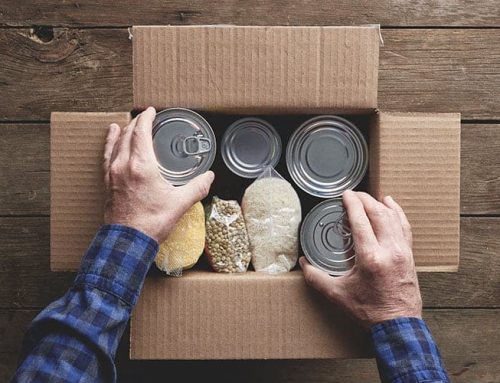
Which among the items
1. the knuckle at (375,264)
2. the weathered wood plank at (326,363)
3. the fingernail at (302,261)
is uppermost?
the knuckle at (375,264)

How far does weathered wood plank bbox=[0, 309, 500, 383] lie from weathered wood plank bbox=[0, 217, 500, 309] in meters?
0.03

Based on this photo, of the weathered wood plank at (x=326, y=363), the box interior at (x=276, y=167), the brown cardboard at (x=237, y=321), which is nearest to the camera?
the brown cardboard at (x=237, y=321)

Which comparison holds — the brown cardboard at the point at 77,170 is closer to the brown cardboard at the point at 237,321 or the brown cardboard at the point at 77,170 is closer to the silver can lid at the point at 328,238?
the brown cardboard at the point at 237,321

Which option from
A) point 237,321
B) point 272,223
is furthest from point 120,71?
point 237,321

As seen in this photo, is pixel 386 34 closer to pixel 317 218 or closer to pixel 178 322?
pixel 317 218

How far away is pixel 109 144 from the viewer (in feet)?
3.00

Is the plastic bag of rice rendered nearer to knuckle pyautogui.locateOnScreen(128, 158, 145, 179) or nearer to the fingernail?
the fingernail

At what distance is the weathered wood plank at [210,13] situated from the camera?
1.30 metres

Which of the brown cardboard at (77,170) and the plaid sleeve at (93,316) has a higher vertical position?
the brown cardboard at (77,170)

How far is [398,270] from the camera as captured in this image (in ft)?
2.94

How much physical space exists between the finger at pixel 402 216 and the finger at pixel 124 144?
0.40 metres

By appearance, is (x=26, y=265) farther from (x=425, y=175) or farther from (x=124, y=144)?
(x=425, y=175)

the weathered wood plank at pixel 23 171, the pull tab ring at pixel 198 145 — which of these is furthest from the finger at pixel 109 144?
the weathered wood plank at pixel 23 171

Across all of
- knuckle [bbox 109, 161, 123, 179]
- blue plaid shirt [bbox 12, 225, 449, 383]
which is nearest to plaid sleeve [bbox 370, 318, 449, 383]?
blue plaid shirt [bbox 12, 225, 449, 383]
